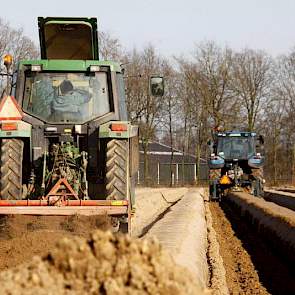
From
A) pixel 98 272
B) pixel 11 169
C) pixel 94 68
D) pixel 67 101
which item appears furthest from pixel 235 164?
pixel 98 272

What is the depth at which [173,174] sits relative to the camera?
54.4 metres

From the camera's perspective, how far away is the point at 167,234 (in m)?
9.30

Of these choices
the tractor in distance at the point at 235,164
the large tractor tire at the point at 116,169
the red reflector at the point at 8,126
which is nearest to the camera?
the large tractor tire at the point at 116,169

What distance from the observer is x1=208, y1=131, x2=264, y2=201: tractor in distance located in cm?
2309

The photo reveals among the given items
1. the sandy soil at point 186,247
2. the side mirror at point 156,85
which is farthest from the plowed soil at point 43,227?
the side mirror at point 156,85

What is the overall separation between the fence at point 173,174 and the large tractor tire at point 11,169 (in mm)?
39716

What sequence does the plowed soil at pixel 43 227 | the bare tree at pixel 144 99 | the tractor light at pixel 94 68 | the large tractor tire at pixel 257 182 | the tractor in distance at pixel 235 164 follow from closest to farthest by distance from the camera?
the plowed soil at pixel 43 227 → the tractor light at pixel 94 68 → the tractor in distance at pixel 235 164 → the large tractor tire at pixel 257 182 → the bare tree at pixel 144 99

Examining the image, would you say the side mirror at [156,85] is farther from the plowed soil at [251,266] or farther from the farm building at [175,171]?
the farm building at [175,171]

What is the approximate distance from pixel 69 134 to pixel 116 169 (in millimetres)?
957

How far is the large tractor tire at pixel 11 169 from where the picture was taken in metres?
8.82

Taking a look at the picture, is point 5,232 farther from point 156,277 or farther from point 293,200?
point 293,200

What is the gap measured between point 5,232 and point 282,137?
46.0 metres

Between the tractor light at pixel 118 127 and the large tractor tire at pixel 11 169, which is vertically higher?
the tractor light at pixel 118 127

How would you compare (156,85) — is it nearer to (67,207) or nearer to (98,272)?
(67,207)
